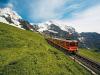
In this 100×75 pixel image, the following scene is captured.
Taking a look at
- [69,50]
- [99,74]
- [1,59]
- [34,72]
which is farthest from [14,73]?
[69,50]

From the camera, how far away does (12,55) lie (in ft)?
117

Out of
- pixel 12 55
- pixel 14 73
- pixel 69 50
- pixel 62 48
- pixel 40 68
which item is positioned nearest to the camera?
pixel 14 73

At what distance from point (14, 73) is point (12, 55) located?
9821 mm

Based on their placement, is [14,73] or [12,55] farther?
[12,55]

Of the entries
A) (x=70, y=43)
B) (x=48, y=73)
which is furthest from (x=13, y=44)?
(x=48, y=73)

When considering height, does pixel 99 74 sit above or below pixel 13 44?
below

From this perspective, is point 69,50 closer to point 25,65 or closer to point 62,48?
point 62,48

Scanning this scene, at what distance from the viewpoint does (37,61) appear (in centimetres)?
3212

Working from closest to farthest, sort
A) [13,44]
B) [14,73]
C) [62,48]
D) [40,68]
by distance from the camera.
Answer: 1. [14,73]
2. [40,68]
3. [13,44]
4. [62,48]

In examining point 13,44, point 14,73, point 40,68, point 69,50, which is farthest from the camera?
point 69,50

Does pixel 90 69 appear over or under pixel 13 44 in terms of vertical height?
under

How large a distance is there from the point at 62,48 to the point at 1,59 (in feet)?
99.5

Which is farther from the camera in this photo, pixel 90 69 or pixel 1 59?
pixel 90 69

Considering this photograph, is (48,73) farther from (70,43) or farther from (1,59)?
(70,43)
